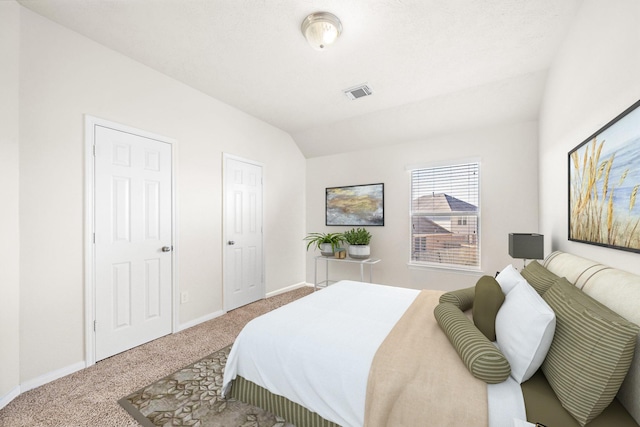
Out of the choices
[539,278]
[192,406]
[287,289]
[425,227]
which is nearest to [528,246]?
[539,278]

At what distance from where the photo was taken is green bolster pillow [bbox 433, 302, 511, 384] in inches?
45.2

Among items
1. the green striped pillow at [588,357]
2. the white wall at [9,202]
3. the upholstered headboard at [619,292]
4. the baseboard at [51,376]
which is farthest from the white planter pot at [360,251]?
the white wall at [9,202]

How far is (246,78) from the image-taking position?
2.97 meters

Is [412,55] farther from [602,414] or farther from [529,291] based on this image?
[602,414]

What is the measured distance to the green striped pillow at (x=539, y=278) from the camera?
1.62 m

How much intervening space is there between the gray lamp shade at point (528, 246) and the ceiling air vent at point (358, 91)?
2.14 meters

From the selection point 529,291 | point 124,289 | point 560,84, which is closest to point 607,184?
point 529,291

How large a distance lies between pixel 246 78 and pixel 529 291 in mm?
3037

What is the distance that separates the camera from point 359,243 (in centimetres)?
414

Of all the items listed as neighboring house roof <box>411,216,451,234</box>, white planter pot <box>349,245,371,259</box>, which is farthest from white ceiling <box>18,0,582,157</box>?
white planter pot <box>349,245,371,259</box>

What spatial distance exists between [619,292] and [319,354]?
1.33m

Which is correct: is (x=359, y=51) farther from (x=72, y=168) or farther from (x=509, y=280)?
(x=72, y=168)

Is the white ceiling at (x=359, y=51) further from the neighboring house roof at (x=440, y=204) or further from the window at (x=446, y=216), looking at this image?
the neighboring house roof at (x=440, y=204)

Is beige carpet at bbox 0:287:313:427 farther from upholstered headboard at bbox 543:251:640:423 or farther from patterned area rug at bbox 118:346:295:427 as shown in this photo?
upholstered headboard at bbox 543:251:640:423
